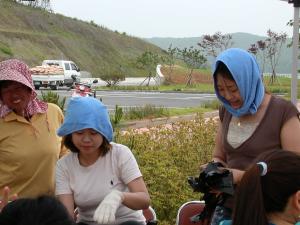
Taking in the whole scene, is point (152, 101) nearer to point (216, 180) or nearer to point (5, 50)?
point (216, 180)

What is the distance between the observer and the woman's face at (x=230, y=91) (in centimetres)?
250

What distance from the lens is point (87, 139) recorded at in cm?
258

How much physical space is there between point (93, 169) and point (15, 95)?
0.61 meters

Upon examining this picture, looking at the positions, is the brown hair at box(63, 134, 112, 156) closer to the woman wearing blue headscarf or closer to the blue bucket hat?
the blue bucket hat

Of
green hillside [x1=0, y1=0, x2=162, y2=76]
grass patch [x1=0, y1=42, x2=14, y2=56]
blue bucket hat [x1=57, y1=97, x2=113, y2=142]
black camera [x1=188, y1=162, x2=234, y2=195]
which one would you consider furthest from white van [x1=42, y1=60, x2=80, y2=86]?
black camera [x1=188, y1=162, x2=234, y2=195]

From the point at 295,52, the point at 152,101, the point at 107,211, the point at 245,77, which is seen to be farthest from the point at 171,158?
the point at 152,101

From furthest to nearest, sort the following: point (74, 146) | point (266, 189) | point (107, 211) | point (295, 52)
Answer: point (295, 52) < point (74, 146) < point (107, 211) < point (266, 189)

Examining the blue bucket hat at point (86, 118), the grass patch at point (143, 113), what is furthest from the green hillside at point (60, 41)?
the blue bucket hat at point (86, 118)

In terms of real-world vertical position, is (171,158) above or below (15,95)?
below

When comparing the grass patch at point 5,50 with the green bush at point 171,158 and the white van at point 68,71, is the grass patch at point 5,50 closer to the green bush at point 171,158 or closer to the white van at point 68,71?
the white van at point 68,71

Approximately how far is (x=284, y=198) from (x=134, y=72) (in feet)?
154

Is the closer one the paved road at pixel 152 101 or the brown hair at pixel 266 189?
the brown hair at pixel 266 189

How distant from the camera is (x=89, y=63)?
47.0 metres

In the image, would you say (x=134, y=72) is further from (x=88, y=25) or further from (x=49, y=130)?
(x=49, y=130)
